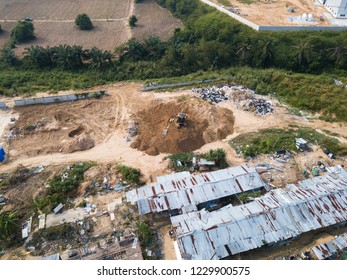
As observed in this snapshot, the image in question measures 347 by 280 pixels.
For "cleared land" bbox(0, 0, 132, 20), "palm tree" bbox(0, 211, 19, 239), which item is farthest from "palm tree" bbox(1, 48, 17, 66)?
"palm tree" bbox(0, 211, 19, 239)

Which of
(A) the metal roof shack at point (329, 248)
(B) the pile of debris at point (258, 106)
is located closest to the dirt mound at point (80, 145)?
(B) the pile of debris at point (258, 106)

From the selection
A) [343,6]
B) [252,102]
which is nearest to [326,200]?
[252,102]

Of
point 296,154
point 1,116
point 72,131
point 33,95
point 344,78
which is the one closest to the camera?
point 296,154

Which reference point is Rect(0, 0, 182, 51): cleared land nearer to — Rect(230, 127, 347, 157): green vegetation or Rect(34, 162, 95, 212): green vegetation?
Rect(34, 162, 95, 212): green vegetation

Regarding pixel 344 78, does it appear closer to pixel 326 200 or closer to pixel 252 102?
pixel 252 102

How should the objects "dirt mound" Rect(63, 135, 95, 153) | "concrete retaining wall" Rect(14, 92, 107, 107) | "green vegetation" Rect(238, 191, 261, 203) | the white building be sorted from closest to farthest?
"green vegetation" Rect(238, 191, 261, 203) < "dirt mound" Rect(63, 135, 95, 153) < "concrete retaining wall" Rect(14, 92, 107, 107) < the white building

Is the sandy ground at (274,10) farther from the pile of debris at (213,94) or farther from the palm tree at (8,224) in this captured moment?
the palm tree at (8,224)

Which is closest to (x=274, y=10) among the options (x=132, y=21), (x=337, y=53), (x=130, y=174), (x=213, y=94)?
(x=337, y=53)
